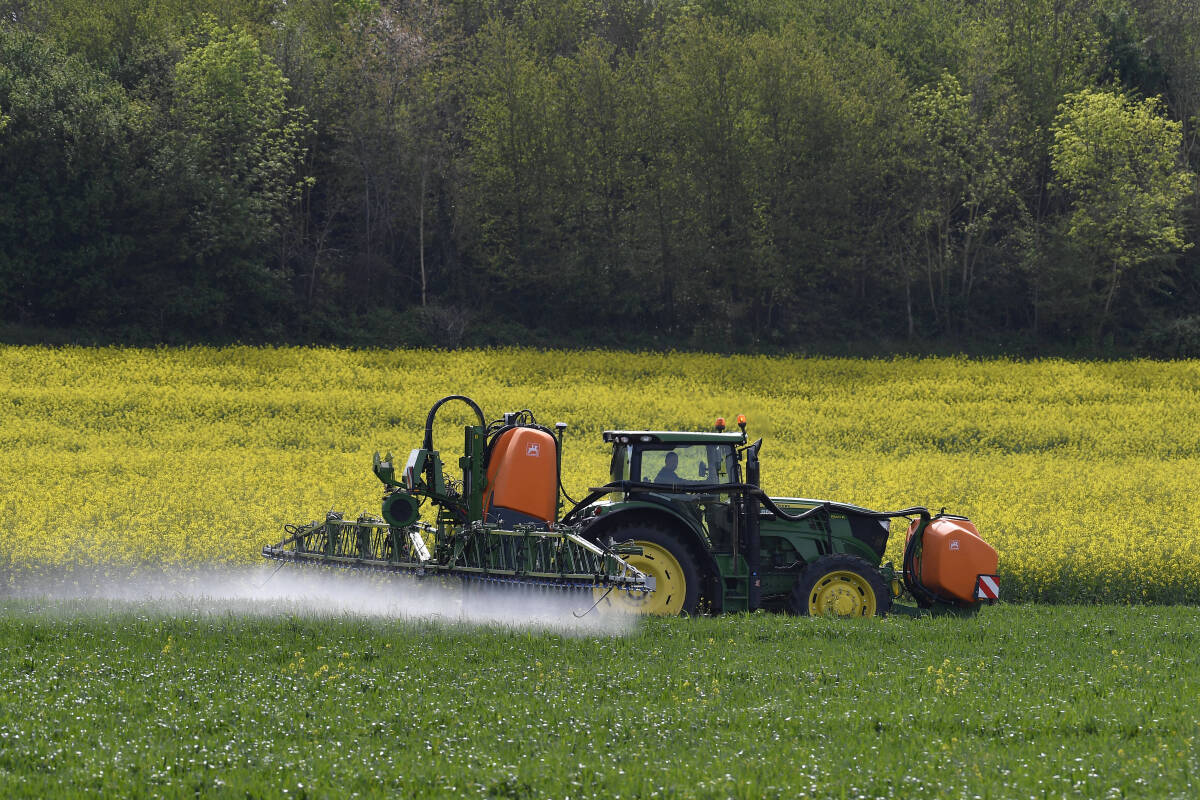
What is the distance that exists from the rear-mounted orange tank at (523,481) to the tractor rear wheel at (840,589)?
2.75 meters

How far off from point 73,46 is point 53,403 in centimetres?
2643

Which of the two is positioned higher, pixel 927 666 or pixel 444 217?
pixel 444 217

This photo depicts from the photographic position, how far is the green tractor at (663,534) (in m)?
12.9

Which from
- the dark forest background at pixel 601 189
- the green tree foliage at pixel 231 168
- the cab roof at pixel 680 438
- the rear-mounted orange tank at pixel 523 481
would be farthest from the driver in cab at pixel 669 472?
the green tree foliage at pixel 231 168

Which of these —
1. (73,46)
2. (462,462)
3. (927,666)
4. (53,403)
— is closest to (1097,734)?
(927,666)

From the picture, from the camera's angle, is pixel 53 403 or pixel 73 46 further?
pixel 73 46

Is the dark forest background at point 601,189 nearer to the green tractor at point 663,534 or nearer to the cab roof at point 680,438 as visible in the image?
the green tractor at point 663,534

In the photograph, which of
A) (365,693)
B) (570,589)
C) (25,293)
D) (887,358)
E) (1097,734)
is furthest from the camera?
(887,358)

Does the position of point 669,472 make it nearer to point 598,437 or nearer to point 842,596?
point 842,596

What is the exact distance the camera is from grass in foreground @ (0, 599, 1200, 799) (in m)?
7.62

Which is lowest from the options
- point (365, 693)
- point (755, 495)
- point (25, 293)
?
point (365, 693)

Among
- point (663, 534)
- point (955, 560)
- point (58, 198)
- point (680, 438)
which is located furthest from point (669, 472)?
point (58, 198)

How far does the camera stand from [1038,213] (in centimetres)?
5347

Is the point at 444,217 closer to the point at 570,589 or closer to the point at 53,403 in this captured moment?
the point at 53,403
